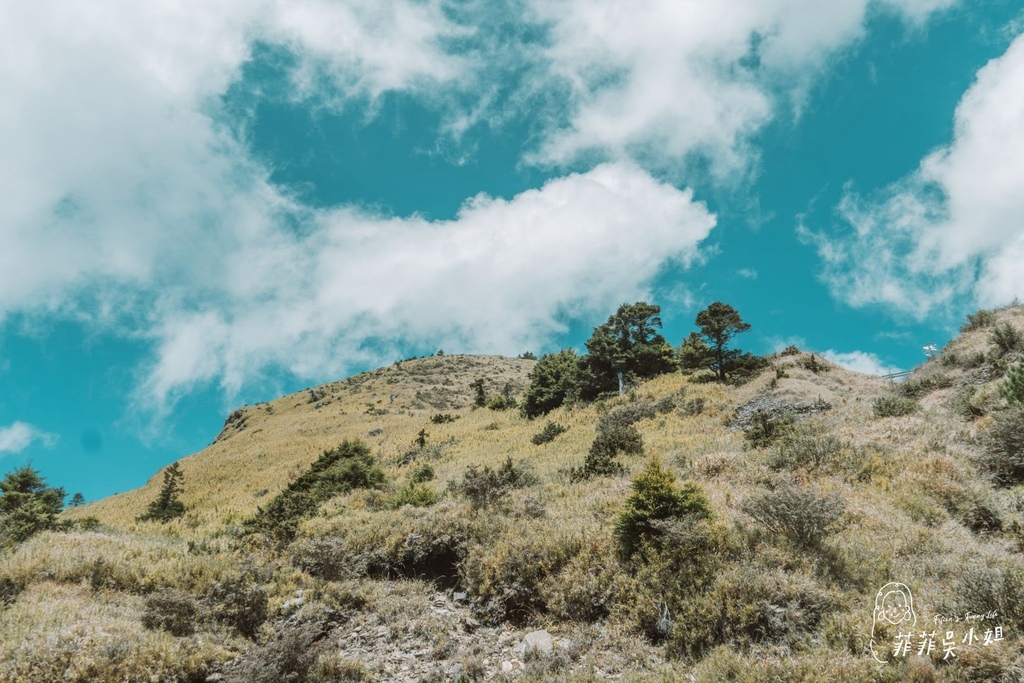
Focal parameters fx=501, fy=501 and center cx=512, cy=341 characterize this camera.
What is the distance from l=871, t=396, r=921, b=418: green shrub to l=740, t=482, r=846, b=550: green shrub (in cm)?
1175

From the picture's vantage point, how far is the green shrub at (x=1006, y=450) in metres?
11.8

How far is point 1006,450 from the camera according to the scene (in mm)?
12281

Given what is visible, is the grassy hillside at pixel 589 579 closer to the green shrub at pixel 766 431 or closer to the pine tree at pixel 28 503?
the green shrub at pixel 766 431

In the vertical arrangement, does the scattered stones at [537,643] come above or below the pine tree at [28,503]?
below

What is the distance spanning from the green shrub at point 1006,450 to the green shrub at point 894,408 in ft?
18.3

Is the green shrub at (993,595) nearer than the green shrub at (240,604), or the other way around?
the green shrub at (993,595)

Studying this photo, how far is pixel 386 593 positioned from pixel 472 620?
7.30ft

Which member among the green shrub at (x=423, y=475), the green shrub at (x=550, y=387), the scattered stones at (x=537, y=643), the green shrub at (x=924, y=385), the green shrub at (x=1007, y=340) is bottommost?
the scattered stones at (x=537, y=643)

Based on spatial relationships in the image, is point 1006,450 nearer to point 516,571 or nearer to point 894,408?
point 894,408

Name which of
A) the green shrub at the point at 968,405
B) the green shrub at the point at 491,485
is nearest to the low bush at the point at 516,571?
the green shrub at the point at 491,485

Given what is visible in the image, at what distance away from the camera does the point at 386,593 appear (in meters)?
10.8

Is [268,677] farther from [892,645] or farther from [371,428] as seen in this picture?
[371,428]

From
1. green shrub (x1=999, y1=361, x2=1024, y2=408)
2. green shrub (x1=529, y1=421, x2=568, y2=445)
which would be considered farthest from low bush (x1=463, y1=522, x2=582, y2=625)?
green shrub (x1=529, y1=421, x2=568, y2=445)

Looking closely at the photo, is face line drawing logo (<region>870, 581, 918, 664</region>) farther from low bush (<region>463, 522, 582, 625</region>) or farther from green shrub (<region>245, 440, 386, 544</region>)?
green shrub (<region>245, 440, 386, 544</region>)
